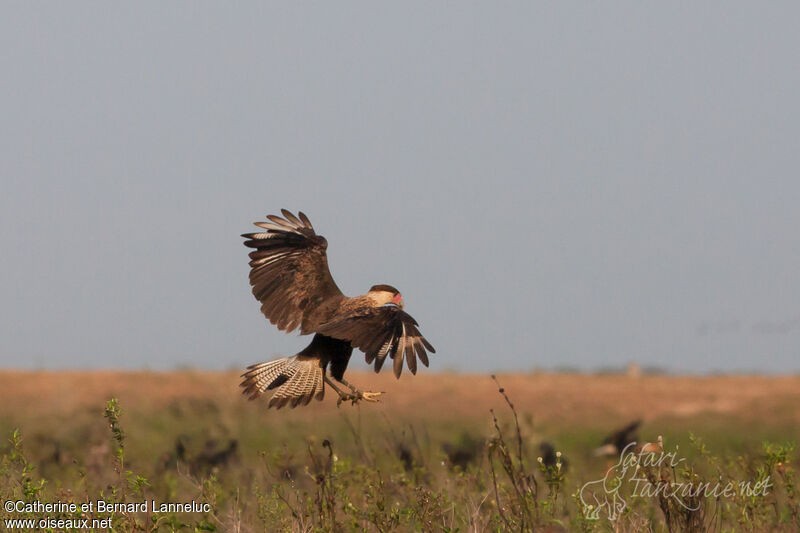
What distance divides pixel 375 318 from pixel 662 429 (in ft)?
49.9

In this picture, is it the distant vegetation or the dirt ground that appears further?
the dirt ground

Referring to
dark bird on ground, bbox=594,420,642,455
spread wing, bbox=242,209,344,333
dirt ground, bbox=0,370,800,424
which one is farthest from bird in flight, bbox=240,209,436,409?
dirt ground, bbox=0,370,800,424

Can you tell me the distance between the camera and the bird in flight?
283 inches

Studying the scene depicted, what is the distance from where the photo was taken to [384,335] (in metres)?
7.19

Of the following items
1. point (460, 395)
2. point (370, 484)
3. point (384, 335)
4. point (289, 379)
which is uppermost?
point (460, 395)

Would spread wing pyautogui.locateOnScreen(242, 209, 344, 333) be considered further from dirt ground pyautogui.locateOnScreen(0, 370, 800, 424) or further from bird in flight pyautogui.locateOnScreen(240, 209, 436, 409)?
dirt ground pyautogui.locateOnScreen(0, 370, 800, 424)

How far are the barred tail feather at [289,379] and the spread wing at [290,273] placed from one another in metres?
0.42

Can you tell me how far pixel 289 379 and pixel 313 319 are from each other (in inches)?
32.3

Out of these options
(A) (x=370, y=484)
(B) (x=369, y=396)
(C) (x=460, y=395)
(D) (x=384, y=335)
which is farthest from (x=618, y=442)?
(A) (x=370, y=484)

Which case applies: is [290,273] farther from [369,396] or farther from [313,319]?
[369,396]

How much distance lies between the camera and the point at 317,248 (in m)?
9.60

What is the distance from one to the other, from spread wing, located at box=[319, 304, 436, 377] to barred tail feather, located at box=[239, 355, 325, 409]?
28.1 inches

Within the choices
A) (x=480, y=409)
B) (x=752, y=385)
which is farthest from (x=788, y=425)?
(x=480, y=409)

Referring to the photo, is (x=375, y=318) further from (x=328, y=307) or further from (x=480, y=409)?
(x=480, y=409)
